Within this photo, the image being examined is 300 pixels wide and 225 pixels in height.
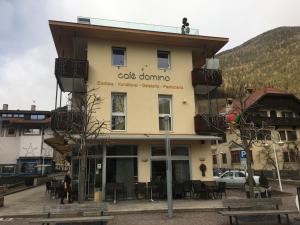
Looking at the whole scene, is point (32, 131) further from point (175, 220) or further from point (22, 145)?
point (175, 220)

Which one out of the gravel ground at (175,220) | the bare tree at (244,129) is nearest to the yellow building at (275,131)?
the bare tree at (244,129)

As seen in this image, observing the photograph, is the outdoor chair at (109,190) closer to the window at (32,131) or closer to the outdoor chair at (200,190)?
the outdoor chair at (200,190)

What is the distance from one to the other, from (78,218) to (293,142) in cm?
4073

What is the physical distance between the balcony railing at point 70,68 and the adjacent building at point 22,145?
3008 cm

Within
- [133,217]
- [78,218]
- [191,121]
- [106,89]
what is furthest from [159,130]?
[78,218]

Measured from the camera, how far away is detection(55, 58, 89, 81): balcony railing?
56.5ft

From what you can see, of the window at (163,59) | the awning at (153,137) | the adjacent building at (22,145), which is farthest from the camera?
the adjacent building at (22,145)

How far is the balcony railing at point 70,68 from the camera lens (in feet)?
56.5

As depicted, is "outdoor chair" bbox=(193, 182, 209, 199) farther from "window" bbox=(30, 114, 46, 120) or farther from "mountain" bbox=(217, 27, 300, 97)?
"mountain" bbox=(217, 27, 300, 97)

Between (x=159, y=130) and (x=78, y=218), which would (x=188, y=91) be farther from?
(x=78, y=218)

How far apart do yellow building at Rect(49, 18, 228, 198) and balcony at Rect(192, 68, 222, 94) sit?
0.20 ft

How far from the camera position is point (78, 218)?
9.58 m

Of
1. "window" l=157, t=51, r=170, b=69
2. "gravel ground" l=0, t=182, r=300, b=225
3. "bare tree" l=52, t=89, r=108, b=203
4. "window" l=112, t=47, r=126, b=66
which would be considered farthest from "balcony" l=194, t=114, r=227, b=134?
"gravel ground" l=0, t=182, r=300, b=225

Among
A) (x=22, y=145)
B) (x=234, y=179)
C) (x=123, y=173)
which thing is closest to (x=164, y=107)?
(x=123, y=173)
